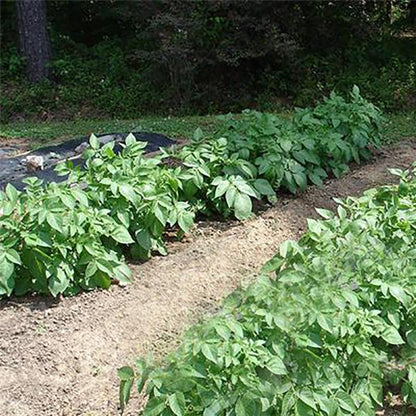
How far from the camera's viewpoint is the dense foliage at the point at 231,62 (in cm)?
953

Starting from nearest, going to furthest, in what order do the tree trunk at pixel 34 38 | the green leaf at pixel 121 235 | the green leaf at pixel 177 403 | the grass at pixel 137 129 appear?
the green leaf at pixel 177 403 < the green leaf at pixel 121 235 < the grass at pixel 137 129 < the tree trunk at pixel 34 38

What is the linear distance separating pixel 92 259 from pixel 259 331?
1224 mm

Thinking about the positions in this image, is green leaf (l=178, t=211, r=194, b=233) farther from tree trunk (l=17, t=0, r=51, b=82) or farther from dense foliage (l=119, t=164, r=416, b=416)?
tree trunk (l=17, t=0, r=51, b=82)

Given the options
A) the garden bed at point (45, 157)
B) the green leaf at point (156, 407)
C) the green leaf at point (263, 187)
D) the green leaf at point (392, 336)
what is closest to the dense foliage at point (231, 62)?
the garden bed at point (45, 157)

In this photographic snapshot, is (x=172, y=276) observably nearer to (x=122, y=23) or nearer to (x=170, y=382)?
(x=170, y=382)

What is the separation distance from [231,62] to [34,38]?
12.1 ft

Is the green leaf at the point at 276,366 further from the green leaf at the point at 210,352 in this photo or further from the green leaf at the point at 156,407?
the green leaf at the point at 156,407

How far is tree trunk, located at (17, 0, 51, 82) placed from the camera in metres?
11.4

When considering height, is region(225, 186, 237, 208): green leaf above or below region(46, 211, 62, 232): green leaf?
below

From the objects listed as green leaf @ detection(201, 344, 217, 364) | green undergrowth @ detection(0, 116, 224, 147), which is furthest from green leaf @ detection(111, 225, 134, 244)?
green undergrowth @ detection(0, 116, 224, 147)

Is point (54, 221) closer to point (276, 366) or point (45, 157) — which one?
point (276, 366)

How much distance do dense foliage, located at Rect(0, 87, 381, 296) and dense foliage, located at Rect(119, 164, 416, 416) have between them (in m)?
0.99

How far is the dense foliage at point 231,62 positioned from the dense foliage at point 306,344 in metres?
6.84

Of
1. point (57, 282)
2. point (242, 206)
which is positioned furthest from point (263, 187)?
point (57, 282)
